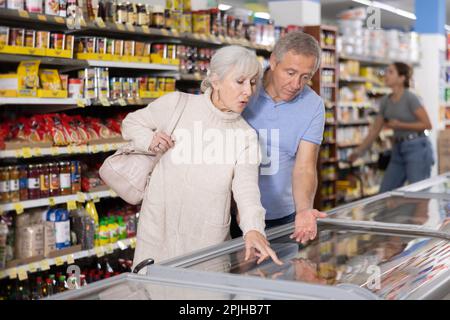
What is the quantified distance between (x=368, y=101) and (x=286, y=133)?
288 inches

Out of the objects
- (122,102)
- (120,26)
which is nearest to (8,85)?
(122,102)

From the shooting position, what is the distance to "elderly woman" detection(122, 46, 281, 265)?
7.91 ft

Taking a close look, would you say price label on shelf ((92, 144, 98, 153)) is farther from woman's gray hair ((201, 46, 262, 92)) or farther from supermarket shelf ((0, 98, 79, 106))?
woman's gray hair ((201, 46, 262, 92))

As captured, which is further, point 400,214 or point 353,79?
point 353,79

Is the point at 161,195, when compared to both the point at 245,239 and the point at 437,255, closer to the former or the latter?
the point at 245,239

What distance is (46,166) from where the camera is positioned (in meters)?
4.40

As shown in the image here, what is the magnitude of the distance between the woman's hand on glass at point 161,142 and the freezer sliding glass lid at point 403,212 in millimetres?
802

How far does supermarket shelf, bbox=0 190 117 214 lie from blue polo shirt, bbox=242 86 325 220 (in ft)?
6.21

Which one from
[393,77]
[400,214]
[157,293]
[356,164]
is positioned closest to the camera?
[157,293]

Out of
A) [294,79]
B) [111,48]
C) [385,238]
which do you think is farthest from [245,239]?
[111,48]

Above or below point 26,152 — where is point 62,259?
below

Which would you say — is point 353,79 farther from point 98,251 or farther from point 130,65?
point 98,251

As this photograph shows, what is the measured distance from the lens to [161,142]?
242cm

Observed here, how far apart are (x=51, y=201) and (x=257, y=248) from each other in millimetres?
2533
